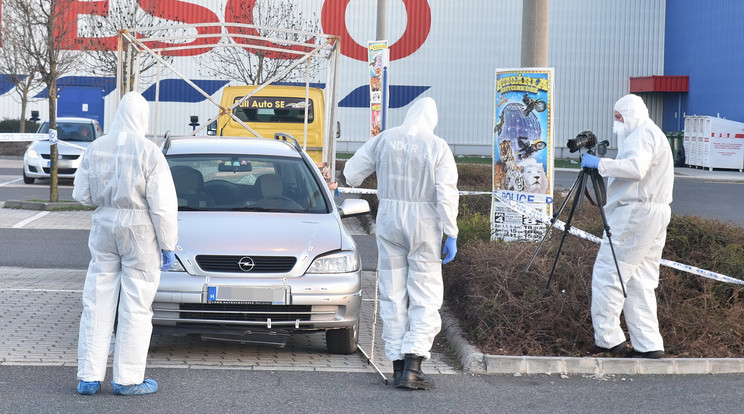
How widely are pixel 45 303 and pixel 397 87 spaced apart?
32.7 metres

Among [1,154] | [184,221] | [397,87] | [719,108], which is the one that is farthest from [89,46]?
[184,221]

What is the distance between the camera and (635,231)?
22.6ft

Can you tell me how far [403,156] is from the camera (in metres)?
6.36

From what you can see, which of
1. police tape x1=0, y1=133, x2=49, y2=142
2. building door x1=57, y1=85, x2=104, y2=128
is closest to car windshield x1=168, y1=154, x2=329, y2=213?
police tape x1=0, y1=133, x2=49, y2=142

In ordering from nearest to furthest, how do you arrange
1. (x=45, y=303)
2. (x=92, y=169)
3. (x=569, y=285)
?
1. (x=92, y=169)
2. (x=569, y=285)
3. (x=45, y=303)

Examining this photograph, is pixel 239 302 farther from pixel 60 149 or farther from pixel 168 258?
pixel 60 149

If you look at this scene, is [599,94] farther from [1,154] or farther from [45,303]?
[45,303]

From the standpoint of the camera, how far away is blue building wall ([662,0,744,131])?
1325 inches

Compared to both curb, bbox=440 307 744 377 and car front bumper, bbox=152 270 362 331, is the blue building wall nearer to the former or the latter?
curb, bbox=440 307 744 377

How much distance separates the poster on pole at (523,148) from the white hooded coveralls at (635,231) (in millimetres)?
2768

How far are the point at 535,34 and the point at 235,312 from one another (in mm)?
5073

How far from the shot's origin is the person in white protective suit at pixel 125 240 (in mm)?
5848

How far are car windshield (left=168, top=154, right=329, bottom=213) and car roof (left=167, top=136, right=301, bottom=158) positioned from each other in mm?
71

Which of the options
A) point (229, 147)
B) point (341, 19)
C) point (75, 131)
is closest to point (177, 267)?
point (229, 147)
